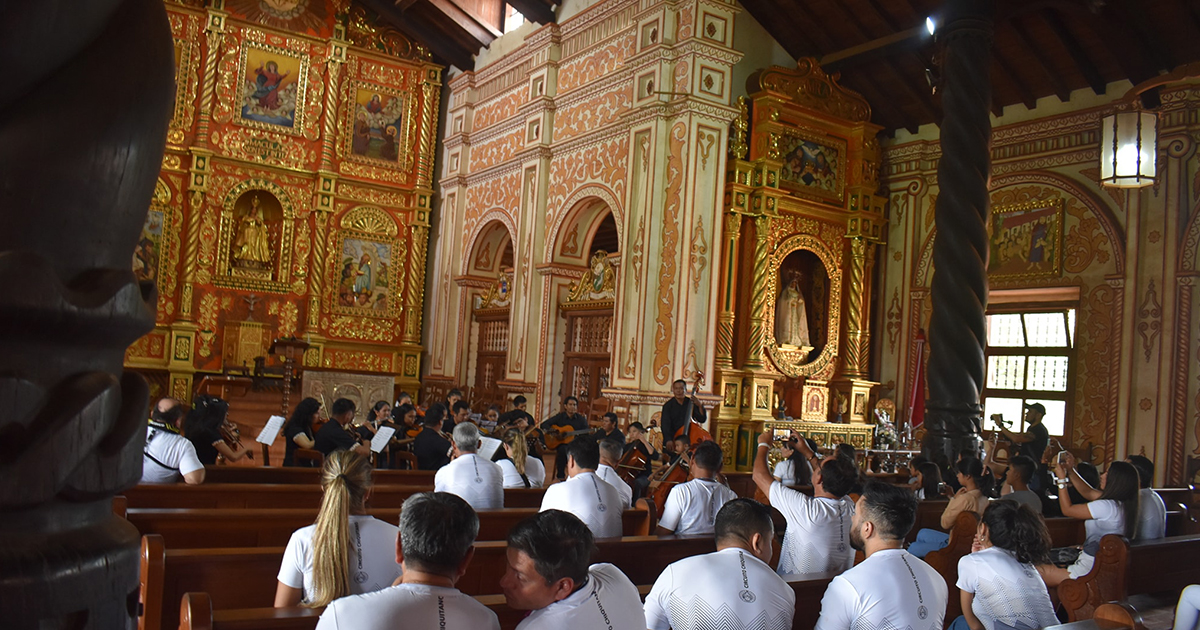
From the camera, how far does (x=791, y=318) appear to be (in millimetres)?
14602

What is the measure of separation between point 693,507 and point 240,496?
286cm

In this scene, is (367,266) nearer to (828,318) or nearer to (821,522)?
(828,318)

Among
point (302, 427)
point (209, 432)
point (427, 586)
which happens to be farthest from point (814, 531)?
point (302, 427)

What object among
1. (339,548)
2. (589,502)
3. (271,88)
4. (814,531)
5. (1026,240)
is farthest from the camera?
(271,88)

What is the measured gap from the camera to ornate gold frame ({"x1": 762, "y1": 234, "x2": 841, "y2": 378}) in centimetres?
→ 1436

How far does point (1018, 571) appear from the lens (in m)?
3.71

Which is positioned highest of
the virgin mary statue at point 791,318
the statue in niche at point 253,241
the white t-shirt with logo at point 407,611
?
the statue in niche at point 253,241

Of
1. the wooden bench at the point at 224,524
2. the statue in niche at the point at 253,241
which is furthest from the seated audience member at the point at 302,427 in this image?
the statue in niche at the point at 253,241

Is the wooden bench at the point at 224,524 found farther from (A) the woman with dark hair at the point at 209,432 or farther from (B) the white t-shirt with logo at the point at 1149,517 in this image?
(B) the white t-shirt with logo at the point at 1149,517

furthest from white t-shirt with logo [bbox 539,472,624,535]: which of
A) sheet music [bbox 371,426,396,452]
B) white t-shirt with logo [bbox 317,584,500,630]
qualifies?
sheet music [bbox 371,426,396,452]

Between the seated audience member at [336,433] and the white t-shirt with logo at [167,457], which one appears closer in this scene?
the white t-shirt with logo at [167,457]

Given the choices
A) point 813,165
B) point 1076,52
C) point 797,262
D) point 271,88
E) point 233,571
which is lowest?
→ point 233,571

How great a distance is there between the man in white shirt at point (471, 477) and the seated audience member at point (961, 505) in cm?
258

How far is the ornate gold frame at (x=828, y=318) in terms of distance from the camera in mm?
14359
